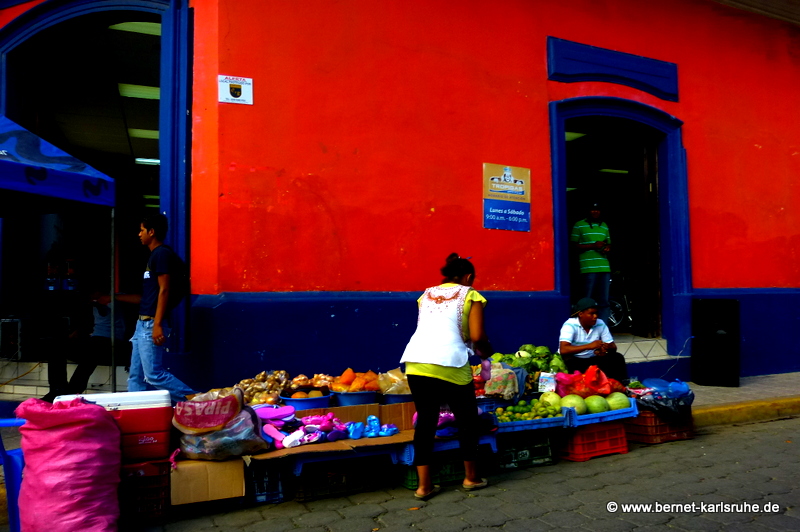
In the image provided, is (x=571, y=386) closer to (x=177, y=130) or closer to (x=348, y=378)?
(x=348, y=378)

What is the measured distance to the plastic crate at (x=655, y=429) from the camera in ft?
18.4

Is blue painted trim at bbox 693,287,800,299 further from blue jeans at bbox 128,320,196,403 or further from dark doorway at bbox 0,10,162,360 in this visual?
dark doorway at bbox 0,10,162,360

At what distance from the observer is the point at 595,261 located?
896cm

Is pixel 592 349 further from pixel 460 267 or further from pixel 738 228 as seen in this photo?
pixel 738 228

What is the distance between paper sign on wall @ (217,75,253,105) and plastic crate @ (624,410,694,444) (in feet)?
15.9

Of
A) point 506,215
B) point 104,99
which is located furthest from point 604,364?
point 104,99

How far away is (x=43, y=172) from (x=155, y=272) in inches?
45.0

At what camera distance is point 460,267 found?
4367 millimetres

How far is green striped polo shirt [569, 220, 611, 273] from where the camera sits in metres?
8.96

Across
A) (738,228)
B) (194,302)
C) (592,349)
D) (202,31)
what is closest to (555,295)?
(592,349)

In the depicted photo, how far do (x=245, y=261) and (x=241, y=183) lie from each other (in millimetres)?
774

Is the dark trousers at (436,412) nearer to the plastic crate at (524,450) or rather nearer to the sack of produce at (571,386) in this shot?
the plastic crate at (524,450)

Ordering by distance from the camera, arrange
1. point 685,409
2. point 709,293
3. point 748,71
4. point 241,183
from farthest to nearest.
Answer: point 748,71, point 709,293, point 241,183, point 685,409

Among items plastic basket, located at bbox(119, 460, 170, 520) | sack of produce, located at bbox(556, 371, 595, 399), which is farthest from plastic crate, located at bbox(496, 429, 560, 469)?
plastic basket, located at bbox(119, 460, 170, 520)
